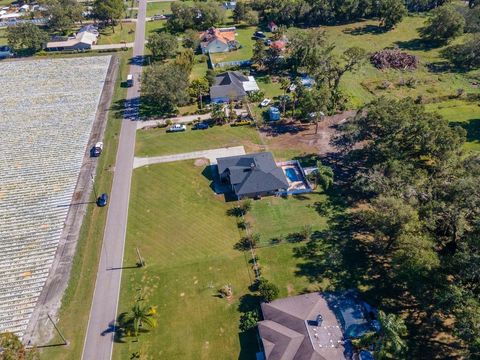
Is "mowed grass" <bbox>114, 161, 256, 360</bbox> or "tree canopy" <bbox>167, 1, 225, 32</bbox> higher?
"tree canopy" <bbox>167, 1, 225, 32</bbox>

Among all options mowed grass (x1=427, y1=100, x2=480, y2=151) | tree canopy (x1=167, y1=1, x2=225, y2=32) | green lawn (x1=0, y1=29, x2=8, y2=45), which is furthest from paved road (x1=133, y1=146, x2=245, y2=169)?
green lawn (x1=0, y1=29, x2=8, y2=45)

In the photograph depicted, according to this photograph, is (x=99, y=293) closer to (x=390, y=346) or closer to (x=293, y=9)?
(x=390, y=346)

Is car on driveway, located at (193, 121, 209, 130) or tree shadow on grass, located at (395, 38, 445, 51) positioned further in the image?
tree shadow on grass, located at (395, 38, 445, 51)

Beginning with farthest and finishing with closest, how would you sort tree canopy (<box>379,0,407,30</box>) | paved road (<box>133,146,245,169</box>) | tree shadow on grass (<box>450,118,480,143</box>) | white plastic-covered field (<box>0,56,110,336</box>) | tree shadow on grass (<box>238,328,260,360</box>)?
tree canopy (<box>379,0,407,30</box>) < tree shadow on grass (<box>450,118,480,143</box>) < paved road (<box>133,146,245,169</box>) < white plastic-covered field (<box>0,56,110,336</box>) < tree shadow on grass (<box>238,328,260,360</box>)

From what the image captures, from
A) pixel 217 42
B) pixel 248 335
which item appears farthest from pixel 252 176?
pixel 217 42

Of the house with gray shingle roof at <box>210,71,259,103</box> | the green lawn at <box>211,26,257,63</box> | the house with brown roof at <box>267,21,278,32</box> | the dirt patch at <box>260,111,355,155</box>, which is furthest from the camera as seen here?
the house with brown roof at <box>267,21,278,32</box>

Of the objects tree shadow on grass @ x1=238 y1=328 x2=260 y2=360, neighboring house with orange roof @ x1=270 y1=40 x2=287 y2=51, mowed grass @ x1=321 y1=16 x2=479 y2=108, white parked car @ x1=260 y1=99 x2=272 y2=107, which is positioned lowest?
tree shadow on grass @ x1=238 y1=328 x2=260 y2=360

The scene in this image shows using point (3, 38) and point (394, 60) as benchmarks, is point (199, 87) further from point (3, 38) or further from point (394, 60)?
point (3, 38)

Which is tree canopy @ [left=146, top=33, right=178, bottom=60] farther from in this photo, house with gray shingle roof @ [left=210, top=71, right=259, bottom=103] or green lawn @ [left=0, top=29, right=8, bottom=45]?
green lawn @ [left=0, top=29, right=8, bottom=45]
